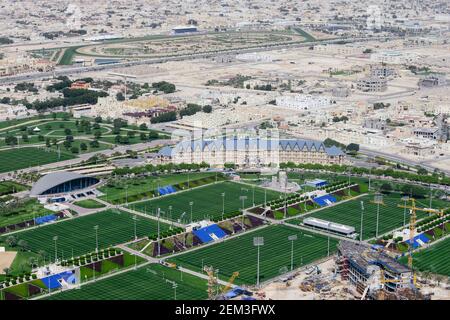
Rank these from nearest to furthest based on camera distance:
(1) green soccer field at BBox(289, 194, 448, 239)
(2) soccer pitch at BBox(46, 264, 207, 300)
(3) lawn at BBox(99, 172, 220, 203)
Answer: (2) soccer pitch at BBox(46, 264, 207, 300) → (1) green soccer field at BBox(289, 194, 448, 239) → (3) lawn at BBox(99, 172, 220, 203)

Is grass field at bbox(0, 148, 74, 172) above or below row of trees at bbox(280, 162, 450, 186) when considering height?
below

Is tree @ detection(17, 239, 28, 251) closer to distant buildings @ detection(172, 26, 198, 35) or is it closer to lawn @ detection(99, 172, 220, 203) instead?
lawn @ detection(99, 172, 220, 203)

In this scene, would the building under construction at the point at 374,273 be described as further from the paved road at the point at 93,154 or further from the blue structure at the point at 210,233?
the paved road at the point at 93,154

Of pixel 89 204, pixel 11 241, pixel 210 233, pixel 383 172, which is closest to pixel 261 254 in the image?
pixel 210 233

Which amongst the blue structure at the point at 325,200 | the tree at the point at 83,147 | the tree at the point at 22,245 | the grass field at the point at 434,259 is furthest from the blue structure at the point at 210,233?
the tree at the point at 83,147

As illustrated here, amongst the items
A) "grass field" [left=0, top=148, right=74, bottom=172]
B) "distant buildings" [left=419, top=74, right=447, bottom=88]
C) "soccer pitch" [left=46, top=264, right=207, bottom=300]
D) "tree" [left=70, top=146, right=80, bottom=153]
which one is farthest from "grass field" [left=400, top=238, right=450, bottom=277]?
"distant buildings" [left=419, top=74, right=447, bottom=88]
